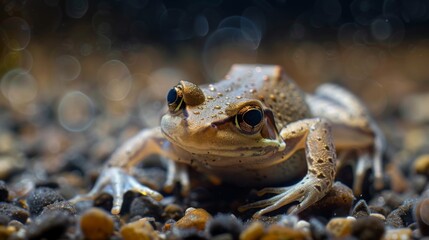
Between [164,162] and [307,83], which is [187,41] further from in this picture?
[164,162]

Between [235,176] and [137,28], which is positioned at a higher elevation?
[137,28]

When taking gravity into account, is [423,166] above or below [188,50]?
below

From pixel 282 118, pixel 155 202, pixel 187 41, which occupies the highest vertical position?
pixel 187 41

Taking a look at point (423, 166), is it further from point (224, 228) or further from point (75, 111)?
point (75, 111)

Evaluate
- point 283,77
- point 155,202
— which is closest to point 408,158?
→ point 283,77

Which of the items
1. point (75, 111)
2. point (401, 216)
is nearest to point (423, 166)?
point (401, 216)

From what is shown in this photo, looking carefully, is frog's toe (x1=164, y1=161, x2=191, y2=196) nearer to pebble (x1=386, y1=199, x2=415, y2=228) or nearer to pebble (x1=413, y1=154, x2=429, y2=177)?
pebble (x1=386, y1=199, x2=415, y2=228)

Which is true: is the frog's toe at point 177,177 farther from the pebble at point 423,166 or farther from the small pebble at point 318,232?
the pebble at point 423,166
